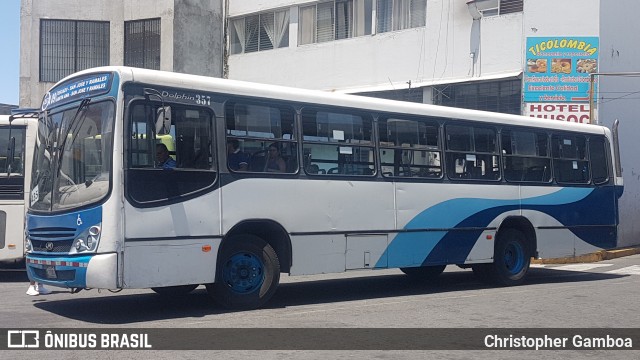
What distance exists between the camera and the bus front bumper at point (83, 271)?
349 inches

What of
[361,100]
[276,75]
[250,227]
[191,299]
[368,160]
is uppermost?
[276,75]

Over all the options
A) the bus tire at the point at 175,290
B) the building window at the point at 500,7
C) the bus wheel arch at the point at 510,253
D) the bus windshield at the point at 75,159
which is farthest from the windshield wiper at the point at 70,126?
the building window at the point at 500,7

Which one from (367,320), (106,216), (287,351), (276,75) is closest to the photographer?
(287,351)

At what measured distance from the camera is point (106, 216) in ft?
29.4

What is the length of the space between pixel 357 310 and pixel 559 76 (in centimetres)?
1300

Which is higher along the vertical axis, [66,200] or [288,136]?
[288,136]

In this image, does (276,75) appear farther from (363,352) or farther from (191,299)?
(363,352)

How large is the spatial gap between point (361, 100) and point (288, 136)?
1531 mm

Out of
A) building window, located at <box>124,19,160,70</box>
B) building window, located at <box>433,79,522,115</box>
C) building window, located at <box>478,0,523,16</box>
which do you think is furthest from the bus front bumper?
building window, located at <box>124,19,160,70</box>

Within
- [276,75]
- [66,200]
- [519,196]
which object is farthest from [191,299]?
[276,75]

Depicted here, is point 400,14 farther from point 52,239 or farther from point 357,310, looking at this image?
point 52,239

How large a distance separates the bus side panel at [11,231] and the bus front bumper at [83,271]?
4619mm

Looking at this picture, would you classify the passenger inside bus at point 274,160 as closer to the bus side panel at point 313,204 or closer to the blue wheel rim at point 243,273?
the bus side panel at point 313,204

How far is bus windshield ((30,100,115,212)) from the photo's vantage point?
30.3 ft
